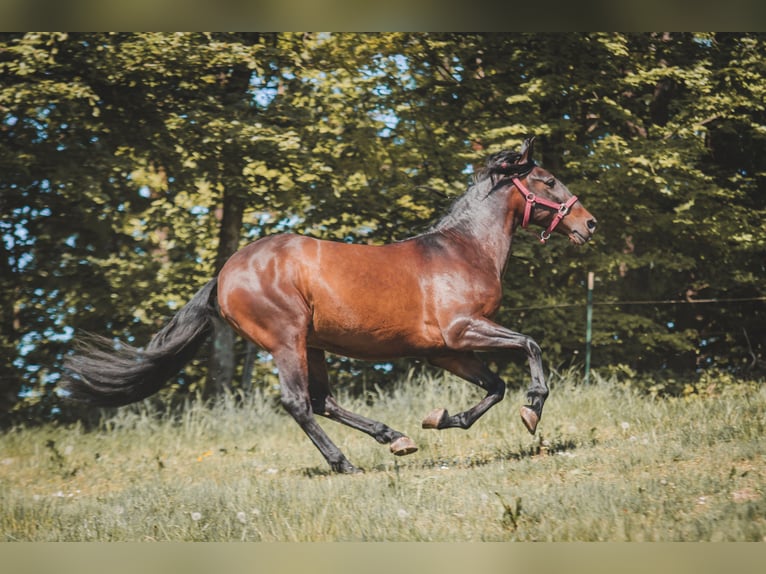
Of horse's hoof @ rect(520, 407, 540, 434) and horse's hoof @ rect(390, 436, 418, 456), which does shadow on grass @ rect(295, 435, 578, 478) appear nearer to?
horse's hoof @ rect(390, 436, 418, 456)

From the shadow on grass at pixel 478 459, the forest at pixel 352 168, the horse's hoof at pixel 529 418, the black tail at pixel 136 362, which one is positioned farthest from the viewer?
the forest at pixel 352 168

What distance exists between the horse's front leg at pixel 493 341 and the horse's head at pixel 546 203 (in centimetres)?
91

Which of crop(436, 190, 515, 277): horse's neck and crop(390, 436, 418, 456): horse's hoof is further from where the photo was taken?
crop(436, 190, 515, 277): horse's neck

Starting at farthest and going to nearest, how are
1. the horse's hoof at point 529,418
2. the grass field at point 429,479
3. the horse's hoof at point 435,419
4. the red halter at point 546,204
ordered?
the red halter at point 546,204, the horse's hoof at point 435,419, the horse's hoof at point 529,418, the grass field at point 429,479

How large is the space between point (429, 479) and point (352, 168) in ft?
20.5

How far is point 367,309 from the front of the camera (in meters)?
6.75

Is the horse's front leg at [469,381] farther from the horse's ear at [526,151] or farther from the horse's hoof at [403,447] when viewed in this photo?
the horse's ear at [526,151]

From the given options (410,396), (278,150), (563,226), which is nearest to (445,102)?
(278,150)

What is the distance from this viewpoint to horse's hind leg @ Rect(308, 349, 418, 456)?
6547 mm

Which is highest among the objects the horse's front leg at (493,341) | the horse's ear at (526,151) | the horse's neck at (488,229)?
the horse's ear at (526,151)

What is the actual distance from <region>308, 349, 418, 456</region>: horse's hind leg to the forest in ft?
13.6

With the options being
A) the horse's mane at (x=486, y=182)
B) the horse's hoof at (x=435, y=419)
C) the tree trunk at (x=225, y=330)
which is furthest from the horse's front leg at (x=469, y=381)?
the tree trunk at (x=225, y=330)

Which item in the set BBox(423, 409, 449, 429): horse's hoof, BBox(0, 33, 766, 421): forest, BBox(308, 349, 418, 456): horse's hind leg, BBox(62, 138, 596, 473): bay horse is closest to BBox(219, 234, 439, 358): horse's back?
BBox(62, 138, 596, 473): bay horse

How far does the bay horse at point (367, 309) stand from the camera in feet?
21.9
